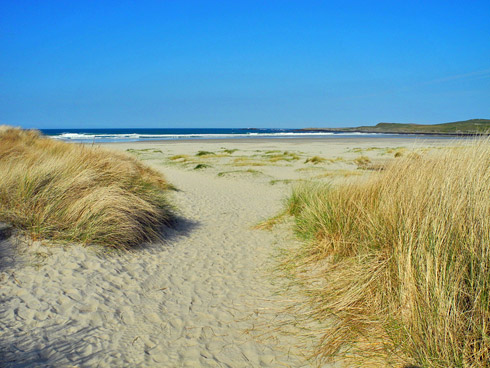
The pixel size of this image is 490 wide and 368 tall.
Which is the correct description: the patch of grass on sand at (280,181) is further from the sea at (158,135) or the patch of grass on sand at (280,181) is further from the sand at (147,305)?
the sea at (158,135)

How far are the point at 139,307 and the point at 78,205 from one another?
2149 mm

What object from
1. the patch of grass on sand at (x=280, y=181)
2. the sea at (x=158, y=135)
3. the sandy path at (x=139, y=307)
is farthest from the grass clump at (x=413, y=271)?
the sea at (x=158, y=135)

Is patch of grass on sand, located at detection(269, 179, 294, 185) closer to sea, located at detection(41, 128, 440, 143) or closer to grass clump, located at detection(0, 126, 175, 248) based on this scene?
grass clump, located at detection(0, 126, 175, 248)

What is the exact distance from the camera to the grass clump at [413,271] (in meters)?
2.65

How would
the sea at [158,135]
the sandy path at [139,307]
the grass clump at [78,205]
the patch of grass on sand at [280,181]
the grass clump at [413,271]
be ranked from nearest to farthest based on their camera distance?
the grass clump at [413,271] < the sandy path at [139,307] < the grass clump at [78,205] < the patch of grass on sand at [280,181] < the sea at [158,135]

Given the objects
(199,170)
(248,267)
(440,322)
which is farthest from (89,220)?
(199,170)

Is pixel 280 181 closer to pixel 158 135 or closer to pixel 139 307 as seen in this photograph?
pixel 139 307

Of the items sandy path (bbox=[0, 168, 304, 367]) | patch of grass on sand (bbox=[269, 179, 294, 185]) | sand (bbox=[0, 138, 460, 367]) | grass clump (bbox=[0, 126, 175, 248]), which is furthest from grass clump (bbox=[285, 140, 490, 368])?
patch of grass on sand (bbox=[269, 179, 294, 185])

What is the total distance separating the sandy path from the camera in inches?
127

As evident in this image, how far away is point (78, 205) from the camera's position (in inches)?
219

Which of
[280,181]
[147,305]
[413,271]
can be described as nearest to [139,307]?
[147,305]

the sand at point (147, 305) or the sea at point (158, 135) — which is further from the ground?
the sea at point (158, 135)

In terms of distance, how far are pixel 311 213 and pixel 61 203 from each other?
150 inches

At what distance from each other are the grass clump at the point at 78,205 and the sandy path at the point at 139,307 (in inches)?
13.4
